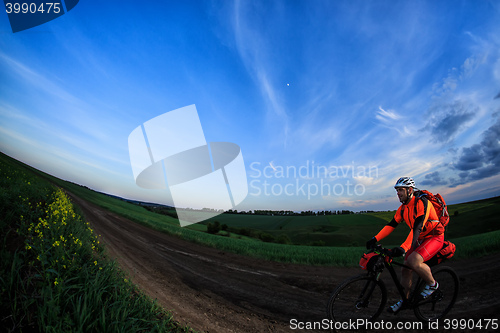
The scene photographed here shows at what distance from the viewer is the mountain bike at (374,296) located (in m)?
3.64

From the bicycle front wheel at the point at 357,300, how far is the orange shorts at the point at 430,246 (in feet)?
Answer: 3.33

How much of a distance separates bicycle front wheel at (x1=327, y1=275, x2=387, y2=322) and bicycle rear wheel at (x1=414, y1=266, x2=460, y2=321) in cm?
90

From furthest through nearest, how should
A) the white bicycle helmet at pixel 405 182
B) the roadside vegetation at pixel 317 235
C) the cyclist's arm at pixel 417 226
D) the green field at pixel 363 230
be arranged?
the green field at pixel 363 230, the roadside vegetation at pixel 317 235, the white bicycle helmet at pixel 405 182, the cyclist's arm at pixel 417 226

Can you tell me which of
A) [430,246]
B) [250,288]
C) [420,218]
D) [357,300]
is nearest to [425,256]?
[430,246]

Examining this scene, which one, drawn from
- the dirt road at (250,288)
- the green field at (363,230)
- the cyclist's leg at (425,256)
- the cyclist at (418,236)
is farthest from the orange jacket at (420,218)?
the green field at (363,230)

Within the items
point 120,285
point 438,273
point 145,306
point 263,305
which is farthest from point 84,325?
point 438,273

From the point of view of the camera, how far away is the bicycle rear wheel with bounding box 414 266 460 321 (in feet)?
13.4

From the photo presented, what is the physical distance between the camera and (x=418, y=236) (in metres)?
3.59

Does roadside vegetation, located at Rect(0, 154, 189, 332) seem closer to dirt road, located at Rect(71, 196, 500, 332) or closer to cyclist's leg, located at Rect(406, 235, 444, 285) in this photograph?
dirt road, located at Rect(71, 196, 500, 332)

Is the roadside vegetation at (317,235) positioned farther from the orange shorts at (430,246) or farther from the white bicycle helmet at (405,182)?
the white bicycle helmet at (405,182)

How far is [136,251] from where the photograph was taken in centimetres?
929

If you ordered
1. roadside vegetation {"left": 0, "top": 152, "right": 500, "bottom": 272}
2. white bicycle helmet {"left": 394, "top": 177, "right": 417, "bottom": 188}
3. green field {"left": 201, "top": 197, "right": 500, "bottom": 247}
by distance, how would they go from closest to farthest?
1. white bicycle helmet {"left": 394, "top": 177, "right": 417, "bottom": 188}
2. roadside vegetation {"left": 0, "top": 152, "right": 500, "bottom": 272}
3. green field {"left": 201, "top": 197, "right": 500, "bottom": 247}

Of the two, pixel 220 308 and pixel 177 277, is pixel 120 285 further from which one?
pixel 177 277

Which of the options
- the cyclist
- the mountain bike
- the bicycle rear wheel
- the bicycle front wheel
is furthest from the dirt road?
the cyclist
